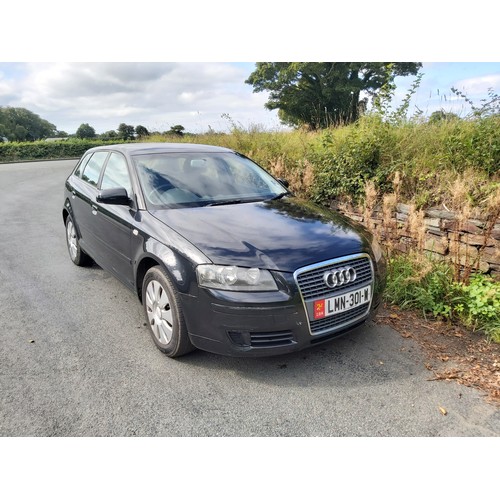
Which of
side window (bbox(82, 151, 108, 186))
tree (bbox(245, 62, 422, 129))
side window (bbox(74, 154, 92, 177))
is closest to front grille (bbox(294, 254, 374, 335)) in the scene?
side window (bbox(82, 151, 108, 186))

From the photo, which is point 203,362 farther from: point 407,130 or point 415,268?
point 407,130

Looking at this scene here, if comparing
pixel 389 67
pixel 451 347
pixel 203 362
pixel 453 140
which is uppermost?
pixel 389 67

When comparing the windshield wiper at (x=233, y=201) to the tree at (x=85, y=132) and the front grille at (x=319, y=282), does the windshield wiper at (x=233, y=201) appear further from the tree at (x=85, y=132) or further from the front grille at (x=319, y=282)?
→ the tree at (x=85, y=132)

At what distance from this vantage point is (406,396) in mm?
2611

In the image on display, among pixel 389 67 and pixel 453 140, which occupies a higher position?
pixel 389 67

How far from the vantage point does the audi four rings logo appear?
2729mm

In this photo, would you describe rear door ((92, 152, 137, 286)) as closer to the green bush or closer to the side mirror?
the side mirror

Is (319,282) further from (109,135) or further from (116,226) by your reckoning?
(109,135)

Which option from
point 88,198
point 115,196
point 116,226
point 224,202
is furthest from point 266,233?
point 88,198

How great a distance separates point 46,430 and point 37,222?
6913mm

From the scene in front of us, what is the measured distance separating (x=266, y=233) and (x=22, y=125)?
93.2m

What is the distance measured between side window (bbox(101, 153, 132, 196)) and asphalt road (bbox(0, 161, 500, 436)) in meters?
1.25

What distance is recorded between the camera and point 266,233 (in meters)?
2.94

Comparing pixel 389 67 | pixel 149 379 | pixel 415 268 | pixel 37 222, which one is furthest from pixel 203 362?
pixel 37 222
